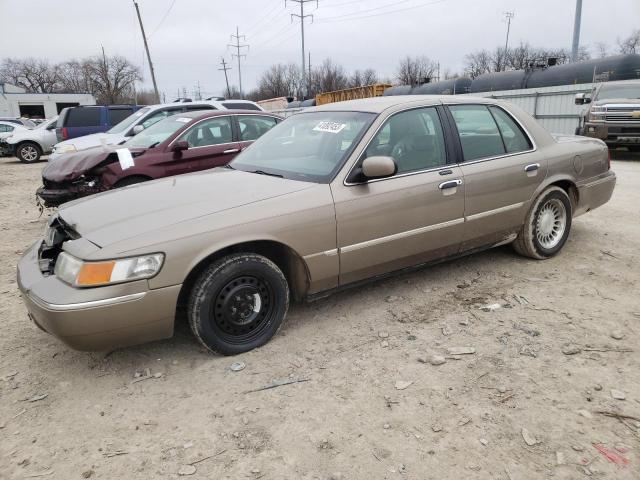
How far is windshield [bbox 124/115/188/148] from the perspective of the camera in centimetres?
698

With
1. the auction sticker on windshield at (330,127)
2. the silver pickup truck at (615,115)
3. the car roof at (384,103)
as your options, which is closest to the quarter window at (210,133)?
the car roof at (384,103)

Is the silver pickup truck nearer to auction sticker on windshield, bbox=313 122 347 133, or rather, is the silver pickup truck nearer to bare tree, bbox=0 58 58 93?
auction sticker on windshield, bbox=313 122 347 133

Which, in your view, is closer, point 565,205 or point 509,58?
point 565,205

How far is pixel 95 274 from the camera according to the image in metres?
2.64

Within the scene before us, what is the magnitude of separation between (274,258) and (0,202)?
8.44 metres

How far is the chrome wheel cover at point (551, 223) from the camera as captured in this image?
4.57 metres

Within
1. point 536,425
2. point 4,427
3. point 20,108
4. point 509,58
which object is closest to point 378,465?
point 536,425

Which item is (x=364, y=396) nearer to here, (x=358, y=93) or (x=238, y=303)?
(x=238, y=303)

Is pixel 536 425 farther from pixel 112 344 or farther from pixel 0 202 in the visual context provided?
pixel 0 202

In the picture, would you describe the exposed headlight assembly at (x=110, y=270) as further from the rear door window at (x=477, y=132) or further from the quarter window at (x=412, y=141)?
the rear door window at (x=477, y=132)

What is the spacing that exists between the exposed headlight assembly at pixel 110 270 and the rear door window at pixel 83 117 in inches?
590

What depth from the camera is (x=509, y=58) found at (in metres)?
75.1

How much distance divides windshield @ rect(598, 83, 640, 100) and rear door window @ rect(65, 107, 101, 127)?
50.4 ft

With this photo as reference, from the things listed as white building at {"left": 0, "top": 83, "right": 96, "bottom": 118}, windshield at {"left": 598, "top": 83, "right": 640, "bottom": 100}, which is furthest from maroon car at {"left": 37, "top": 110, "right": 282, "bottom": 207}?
white building at {"left": 0, "top": 83, "right": 96, "bottom": 118}
